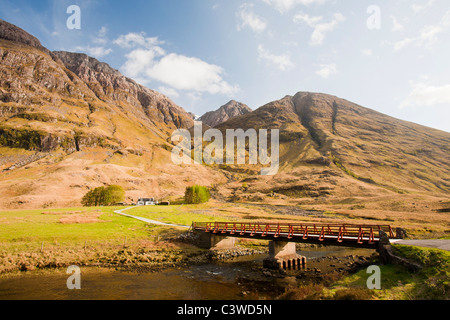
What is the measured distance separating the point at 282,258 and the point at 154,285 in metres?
17.2

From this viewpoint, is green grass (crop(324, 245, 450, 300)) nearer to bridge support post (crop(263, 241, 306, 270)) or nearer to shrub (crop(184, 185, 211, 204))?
bridge support post (crop(263, 241, 306, 270))

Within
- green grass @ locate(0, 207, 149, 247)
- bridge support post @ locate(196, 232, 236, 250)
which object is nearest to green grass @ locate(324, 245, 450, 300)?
bridge support post @ locate(196, 232, 236, 250)

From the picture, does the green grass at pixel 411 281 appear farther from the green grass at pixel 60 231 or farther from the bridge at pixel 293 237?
the green grass at pixel 60 231

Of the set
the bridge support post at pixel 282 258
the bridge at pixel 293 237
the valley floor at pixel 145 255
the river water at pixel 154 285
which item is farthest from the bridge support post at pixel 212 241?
the bridge support post at pixel 282 258

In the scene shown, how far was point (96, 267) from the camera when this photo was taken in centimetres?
2906

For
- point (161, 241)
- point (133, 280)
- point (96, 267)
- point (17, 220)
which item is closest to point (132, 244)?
point (161, 241)

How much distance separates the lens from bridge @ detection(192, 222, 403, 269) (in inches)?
973

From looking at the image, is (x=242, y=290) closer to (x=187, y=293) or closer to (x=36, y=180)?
(x=187, y=293)

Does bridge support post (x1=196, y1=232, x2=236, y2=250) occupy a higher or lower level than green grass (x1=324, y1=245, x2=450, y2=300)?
lower

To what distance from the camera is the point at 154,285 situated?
2333cm
